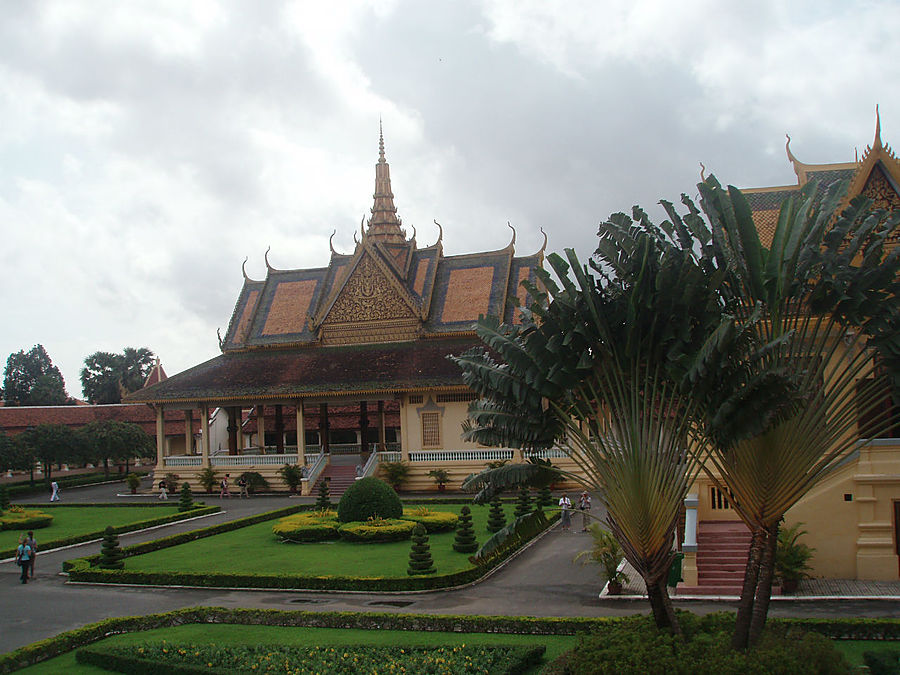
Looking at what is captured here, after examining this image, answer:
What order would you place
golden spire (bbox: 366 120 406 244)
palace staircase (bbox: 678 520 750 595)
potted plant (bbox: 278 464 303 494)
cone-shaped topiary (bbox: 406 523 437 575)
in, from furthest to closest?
golden spire (bbox: 366 120 406 244) → potted plant (bbox: 278 464 303 494) → cone-shaped topiary (bbox: 406 523 437 575) → palace staircase (bbox: 678 520 750 595)

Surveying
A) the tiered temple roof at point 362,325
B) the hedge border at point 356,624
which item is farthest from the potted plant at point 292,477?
the hedge border at point 356,624

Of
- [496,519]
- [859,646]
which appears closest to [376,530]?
[496,519]

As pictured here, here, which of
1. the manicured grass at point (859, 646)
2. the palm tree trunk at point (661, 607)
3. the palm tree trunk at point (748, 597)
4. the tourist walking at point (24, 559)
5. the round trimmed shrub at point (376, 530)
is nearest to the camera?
the palm tree trunk at point (748, 597)

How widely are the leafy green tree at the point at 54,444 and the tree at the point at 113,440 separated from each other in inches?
21.5

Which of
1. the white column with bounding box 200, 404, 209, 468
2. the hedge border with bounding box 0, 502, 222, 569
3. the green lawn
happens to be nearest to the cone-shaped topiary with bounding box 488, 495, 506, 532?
the green lawn

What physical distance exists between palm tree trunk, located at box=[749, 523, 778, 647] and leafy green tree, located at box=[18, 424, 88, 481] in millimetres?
38419

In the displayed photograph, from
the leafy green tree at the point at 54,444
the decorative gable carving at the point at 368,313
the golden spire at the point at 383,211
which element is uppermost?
the golden spire at the point at 383,211

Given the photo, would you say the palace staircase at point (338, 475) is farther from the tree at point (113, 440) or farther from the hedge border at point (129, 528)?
the tree at point (113, 440)

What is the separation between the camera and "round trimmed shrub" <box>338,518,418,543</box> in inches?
906

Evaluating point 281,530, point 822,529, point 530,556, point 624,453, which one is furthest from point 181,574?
point 822,529

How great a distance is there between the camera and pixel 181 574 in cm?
1869

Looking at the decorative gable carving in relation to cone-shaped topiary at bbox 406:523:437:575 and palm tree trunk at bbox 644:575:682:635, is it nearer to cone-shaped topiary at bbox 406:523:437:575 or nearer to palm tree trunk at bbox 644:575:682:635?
cone-shaped topiary at bbox 406:523:437:575

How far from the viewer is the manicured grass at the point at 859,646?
11709mm

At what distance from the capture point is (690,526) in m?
16.6
